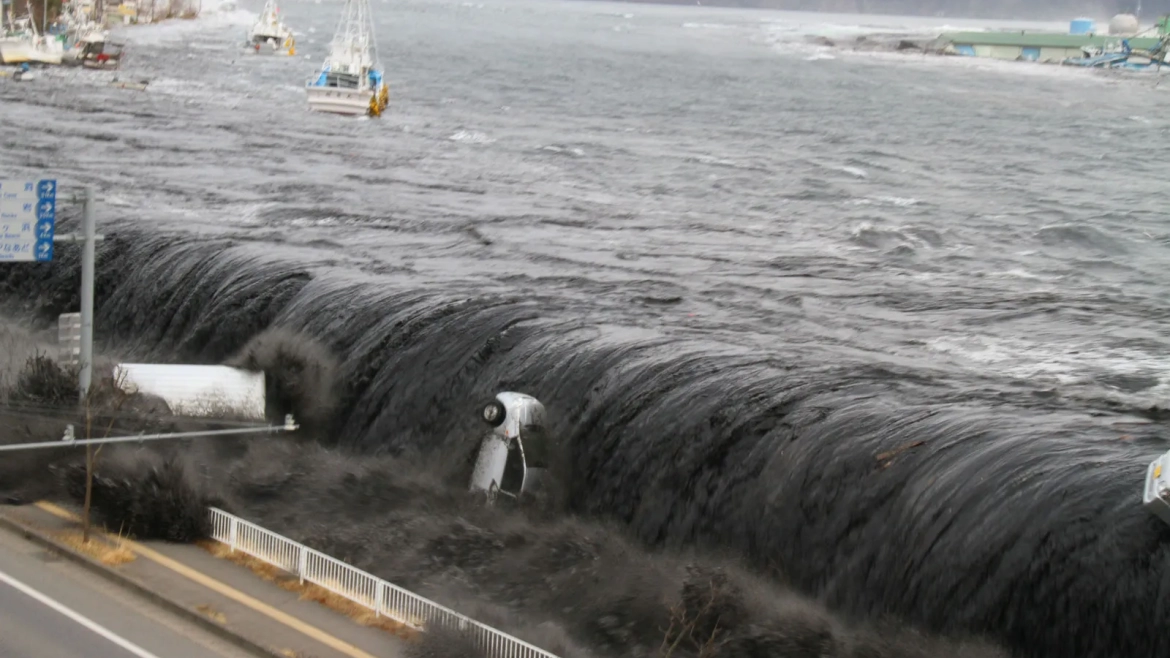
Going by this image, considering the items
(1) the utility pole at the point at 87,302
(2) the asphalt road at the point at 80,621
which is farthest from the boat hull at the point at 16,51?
(2) the asphalt road at the point at 80,621

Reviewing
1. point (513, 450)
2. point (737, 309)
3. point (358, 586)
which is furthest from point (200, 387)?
point (737, 309)

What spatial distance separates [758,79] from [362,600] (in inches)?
4416

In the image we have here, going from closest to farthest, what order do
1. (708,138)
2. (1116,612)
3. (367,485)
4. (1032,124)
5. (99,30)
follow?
(1116,612) < (367,485) < (708,138) < (1032,124) < (99,30)

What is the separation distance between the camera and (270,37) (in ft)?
457

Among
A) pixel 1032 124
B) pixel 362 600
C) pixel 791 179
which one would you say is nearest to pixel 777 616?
pixel 362 600

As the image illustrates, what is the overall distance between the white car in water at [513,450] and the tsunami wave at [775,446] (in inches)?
26.3

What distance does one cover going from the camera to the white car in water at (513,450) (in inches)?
1000

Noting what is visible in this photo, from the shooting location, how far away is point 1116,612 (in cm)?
1862

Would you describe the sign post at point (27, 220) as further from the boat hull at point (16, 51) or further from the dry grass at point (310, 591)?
the boat hull at point (16, 51)

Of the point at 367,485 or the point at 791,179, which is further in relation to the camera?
the point at 791,179

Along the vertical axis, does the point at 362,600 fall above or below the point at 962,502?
below

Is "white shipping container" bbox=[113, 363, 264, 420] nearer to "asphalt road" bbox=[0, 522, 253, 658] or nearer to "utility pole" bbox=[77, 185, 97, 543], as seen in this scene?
"utility pole" bbox=[77, 185, 97, 543]

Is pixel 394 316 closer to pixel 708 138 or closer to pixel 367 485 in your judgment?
pixel 367 485

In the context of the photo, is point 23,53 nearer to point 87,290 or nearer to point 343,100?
point 343,100
